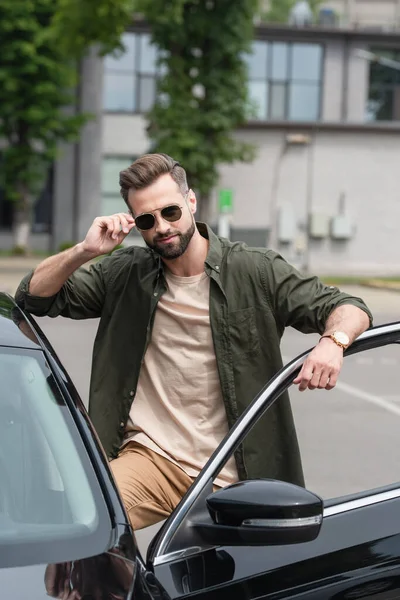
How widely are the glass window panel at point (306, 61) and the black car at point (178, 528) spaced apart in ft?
146

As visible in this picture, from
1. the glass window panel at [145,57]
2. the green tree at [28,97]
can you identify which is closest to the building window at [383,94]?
the glass window panel at [145,57]

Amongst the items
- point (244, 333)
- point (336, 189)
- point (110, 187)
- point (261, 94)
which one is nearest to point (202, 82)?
point (336, 189)

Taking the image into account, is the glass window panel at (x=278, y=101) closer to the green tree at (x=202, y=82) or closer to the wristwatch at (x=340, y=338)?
the green tree at (x=202, y=82)

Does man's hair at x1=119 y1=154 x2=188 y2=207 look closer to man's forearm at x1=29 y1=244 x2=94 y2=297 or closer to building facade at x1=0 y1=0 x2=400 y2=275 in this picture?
man's forearm at x1=29 y1=244 x2=94 y2=297

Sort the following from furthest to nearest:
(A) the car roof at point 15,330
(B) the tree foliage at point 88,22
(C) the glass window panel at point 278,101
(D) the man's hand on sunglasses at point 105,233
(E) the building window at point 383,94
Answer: (E) the building window at point 383,94, (C) the glass window panel at point 278,101, (B) the tree foliage at point 88,22, (D) the man's hand on sunglasses at point 105,233, (A) the car roof at point 15,330

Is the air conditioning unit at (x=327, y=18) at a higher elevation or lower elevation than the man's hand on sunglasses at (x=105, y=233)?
higher

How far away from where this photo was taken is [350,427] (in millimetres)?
9172

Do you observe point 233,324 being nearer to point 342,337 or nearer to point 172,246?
point 172,246

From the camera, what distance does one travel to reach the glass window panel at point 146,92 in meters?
44.4

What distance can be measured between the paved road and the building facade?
18525mm

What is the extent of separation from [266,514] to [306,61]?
45.1 metres

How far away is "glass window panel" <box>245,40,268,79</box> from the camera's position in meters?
46.3

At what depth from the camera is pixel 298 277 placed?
3.49 m

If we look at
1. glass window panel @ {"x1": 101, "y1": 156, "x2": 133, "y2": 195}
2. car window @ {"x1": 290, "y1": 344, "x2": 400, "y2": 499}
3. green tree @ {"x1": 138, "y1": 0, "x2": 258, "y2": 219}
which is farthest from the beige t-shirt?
glass window panel @ {"x1": 101, "y1": 156, "x2": 133, "y2": 195}
